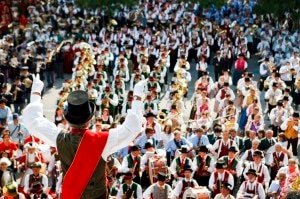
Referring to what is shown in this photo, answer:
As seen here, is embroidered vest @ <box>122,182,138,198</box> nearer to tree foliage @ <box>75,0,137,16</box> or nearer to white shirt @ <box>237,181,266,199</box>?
white shirt @ <box>237,181,266,199</box>

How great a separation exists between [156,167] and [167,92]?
5.96m

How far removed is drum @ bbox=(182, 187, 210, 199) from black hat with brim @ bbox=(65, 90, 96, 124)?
570 centimetres

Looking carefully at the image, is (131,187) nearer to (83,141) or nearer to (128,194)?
(128,194)

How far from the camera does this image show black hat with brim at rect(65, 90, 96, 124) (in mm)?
3957

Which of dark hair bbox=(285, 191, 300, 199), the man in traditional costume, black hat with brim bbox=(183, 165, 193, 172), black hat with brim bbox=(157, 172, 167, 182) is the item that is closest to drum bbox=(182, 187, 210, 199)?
black hat with brim bbox=(157, 172, 167, 182)

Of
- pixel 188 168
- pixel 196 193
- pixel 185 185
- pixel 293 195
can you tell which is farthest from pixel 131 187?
pixel 293 195

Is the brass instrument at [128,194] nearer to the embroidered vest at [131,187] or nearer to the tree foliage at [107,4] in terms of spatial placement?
the embroidered vest at [131,187]

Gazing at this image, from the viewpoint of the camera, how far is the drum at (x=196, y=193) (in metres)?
9.50

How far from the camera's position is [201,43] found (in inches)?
888

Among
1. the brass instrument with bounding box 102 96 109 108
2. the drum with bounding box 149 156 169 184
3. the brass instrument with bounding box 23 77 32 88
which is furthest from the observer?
the brass instrument with bounding box 23 77 32 88

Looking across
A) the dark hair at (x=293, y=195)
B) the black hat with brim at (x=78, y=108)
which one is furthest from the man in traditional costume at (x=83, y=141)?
the dark hair at (x=293, y=195)

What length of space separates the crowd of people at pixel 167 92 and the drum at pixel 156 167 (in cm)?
2

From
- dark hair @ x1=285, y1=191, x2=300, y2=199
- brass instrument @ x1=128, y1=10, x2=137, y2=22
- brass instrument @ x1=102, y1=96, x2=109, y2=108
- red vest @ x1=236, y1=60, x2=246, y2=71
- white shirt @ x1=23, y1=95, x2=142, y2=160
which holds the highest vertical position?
brass instrument @ x1=128, y1=10, x2=137, y2=22

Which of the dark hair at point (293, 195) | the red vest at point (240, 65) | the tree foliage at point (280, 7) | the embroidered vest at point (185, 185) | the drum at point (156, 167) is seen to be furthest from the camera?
the tree foliage at point (280, 7)
